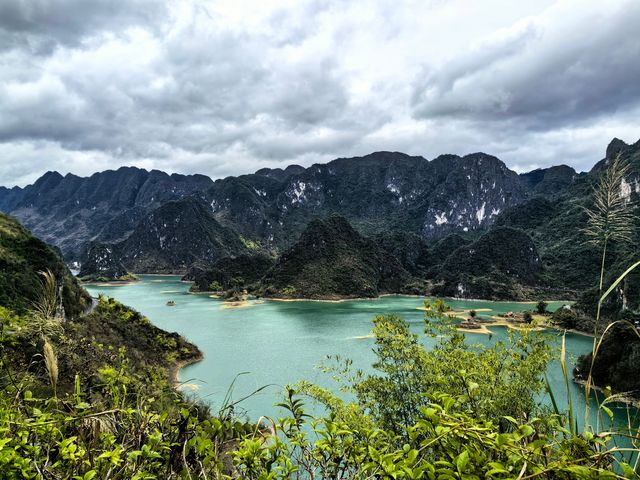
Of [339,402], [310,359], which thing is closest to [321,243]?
[310,359]

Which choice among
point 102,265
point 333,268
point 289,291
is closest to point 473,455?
point 289,291

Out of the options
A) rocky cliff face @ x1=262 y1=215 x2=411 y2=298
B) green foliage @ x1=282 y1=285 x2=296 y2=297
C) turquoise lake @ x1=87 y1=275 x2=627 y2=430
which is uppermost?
rocky cliff face @ x1=262 y1=215 x2=411 y2=298

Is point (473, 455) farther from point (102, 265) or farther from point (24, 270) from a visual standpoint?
point (102, 265)

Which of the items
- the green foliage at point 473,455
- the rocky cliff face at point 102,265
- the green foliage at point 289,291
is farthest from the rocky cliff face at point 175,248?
the green foliage at point 473,455

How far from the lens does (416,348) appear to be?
1016cm

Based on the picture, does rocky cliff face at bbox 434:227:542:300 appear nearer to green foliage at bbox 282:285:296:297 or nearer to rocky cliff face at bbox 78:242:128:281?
green foliage at bbox 282:285:296:297

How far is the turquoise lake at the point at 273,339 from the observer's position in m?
32.7

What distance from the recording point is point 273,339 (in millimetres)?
52875

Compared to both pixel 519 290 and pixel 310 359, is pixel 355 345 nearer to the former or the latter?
pixel 310 359

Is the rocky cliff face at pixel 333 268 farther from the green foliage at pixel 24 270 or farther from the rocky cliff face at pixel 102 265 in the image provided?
the rocky cliff face at pixel 102 265

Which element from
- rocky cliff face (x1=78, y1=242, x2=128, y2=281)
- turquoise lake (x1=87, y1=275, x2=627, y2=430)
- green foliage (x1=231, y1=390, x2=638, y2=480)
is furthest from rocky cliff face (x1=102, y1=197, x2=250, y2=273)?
green foliage (x1=231, y1=390, x2=638, y2=480)

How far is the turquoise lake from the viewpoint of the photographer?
107ft

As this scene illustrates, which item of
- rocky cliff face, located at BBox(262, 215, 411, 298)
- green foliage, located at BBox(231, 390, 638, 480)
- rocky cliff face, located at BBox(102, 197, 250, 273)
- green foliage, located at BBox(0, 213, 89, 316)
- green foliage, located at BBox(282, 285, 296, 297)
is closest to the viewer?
green foliage, located at BBox(231, 390, 638, 480)

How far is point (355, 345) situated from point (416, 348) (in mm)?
39957
